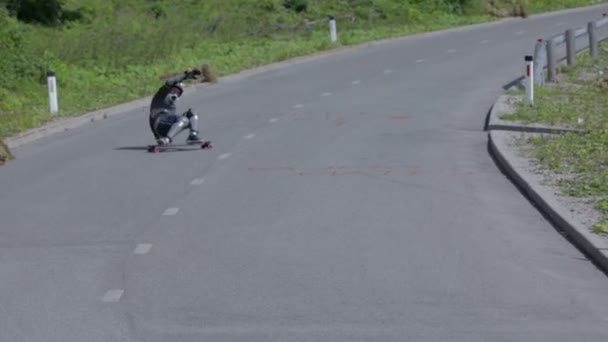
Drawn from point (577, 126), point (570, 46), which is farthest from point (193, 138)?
point (570, 46)

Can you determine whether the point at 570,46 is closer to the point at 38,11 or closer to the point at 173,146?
the point at 173,146

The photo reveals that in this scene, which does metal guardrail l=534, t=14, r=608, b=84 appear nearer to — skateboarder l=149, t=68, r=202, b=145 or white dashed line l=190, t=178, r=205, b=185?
skateboarder l=149, t=68, r=202, b=145

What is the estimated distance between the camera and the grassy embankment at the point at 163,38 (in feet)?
100.0

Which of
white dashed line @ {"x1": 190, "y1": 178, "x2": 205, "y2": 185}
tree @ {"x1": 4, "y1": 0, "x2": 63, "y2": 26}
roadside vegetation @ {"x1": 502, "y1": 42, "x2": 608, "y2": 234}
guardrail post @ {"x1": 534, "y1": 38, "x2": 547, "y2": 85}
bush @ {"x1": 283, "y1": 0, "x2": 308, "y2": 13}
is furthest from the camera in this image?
bush @ {"x1": 283, "y1": 0, "x2": 308, "y2": 13}

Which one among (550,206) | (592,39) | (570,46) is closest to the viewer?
(550,206)

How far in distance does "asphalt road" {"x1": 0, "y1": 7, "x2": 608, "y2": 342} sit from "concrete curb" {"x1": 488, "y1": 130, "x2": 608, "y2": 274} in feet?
0.46

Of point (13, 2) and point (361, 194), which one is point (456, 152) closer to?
point (361, 194)

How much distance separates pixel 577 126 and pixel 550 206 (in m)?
7.35

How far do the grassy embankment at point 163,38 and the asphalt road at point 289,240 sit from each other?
18.4 feet

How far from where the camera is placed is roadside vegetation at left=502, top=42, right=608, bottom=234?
14797mm

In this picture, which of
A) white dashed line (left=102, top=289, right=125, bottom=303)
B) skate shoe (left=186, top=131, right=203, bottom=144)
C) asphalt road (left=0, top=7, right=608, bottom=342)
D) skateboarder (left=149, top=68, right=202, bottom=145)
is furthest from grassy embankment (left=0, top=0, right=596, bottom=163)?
white dashed line (left=102, top=289, right=125, bottom=303)

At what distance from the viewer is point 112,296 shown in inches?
408

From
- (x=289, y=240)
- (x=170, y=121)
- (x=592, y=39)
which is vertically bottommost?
(x=592, y=39)

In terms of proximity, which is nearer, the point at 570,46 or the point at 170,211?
the point at 170,211
